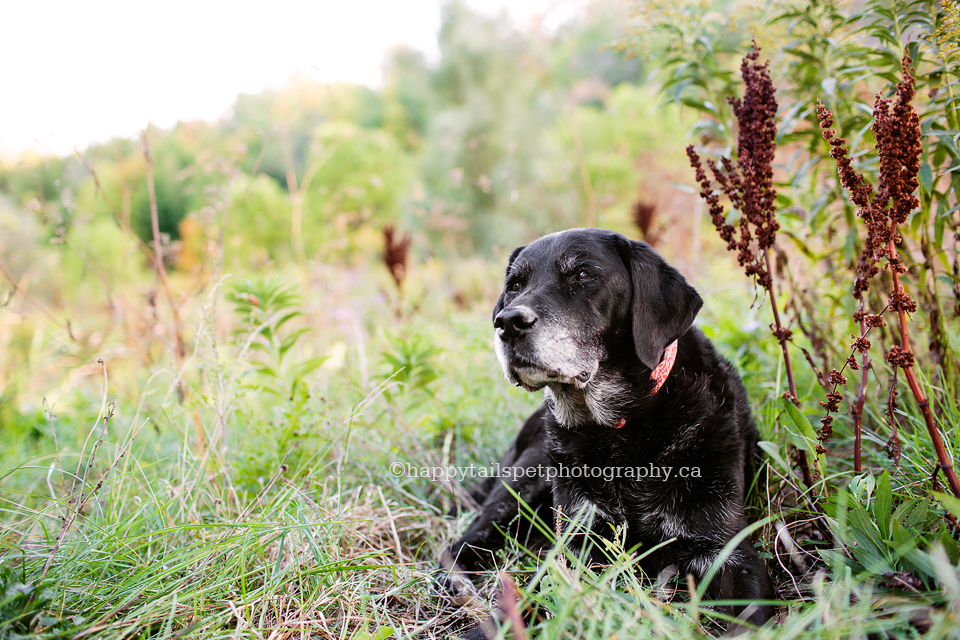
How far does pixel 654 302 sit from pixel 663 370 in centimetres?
28

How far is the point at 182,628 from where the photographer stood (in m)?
1.54

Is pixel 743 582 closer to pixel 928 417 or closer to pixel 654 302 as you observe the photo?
pixel 928 417

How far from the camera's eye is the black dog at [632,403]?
1.91 metres

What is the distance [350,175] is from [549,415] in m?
24.1

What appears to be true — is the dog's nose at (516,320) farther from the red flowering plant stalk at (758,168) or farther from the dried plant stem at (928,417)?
the dried plant stem at (928,417)

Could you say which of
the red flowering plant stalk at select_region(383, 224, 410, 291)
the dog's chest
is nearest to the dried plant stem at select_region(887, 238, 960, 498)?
the dog's chest

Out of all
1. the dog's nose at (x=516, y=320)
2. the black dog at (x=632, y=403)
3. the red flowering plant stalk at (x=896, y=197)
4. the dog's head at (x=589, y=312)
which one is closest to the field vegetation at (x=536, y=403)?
the red flowering plant stalk at (x=896, y=197)

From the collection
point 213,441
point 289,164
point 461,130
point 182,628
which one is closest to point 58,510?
point 213,441

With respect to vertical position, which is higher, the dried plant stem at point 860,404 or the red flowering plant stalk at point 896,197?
the red flowering plant stalk at point 896,197

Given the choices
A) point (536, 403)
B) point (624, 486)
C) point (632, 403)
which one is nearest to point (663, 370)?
point (632, 403)

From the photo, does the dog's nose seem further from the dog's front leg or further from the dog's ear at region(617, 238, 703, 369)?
the dog's front leg

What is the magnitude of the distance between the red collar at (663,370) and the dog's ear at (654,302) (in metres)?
0.06

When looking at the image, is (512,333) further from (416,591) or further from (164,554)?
(164,554)

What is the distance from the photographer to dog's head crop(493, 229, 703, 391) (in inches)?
→ 75.8
